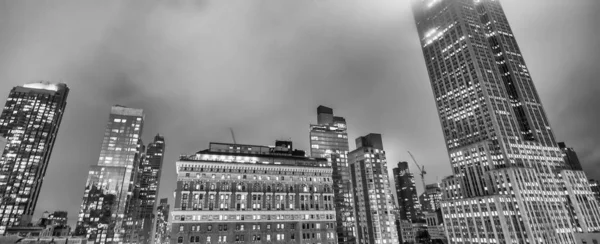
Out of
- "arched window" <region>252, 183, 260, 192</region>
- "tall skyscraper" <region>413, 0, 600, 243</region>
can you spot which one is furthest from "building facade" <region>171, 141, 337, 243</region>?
"tall skyscraper" <region>413, 0, 600, 243</region>

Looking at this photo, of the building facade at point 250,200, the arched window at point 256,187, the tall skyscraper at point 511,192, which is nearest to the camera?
the building facade at point 250,200

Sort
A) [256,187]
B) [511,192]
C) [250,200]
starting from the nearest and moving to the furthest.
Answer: [250,200], [256,187], [511,192]

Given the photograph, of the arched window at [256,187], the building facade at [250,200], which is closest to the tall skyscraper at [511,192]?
the building facade at [250,200]

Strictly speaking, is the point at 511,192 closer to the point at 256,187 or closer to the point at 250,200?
the point at 256,187

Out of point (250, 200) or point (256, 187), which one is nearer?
point (250, 200)

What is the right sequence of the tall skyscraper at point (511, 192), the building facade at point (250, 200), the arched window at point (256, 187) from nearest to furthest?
the building facade at point (250, 200) → the arched window at point (256, 187) → the tall skyscraper at point (511, 192)

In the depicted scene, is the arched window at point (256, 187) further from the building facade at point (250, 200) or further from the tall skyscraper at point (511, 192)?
the tall skyscraper at point (511, 192)

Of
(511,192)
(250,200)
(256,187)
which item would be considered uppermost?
(256,187)

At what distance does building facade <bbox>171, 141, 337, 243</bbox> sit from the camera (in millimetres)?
96375

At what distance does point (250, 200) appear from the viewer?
105000mm

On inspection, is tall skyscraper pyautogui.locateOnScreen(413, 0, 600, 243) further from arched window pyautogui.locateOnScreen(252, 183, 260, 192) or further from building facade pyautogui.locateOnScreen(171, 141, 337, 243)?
arched window pyautogui.locateOnScreen(252, 183, 260, 192)

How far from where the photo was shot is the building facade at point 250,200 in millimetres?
96375

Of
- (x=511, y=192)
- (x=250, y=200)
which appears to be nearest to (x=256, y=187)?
(x=250, y=200)

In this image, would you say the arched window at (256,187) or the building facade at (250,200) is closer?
the building facade at (250,200)
